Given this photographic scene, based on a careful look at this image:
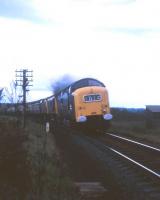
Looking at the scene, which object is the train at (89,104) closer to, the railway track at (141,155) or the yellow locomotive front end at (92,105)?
the yellow locomotive front end at (92,105)

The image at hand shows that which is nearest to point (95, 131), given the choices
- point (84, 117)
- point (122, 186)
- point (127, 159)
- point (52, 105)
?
point (84, 117)

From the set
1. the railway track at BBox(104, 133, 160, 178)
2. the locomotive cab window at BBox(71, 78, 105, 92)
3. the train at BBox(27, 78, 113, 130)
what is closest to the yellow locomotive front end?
the train at BBox(27, 78, 113, 130)

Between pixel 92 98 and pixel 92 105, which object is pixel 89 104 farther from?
pixel 92 98

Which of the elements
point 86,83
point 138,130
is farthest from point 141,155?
point 138,130

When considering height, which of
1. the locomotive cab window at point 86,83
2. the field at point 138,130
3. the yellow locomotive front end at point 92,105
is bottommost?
the field at point 138,130

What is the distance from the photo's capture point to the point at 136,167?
1738cm

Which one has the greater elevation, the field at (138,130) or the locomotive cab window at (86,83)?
the locomotive cab window at (86,83)

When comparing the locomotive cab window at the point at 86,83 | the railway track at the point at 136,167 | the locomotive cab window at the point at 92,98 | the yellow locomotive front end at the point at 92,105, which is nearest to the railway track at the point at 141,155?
the railway track at the point at 136,167

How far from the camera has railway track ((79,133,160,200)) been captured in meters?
13.6

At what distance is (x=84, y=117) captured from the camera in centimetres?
Result: 3294

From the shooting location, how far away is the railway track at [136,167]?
13570mm

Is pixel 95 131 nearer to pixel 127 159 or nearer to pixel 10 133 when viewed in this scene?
pixel 127 159

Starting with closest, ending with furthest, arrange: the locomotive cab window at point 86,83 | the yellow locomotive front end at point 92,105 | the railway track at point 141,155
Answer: the railway track at point 141,155 < the yellow locomotive front end at point 92,105 < the locomotive cab window at point 86,83

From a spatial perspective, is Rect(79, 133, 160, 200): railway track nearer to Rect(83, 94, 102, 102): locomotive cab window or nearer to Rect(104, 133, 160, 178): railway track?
Rect(104, 133, 160, 178): railway track
